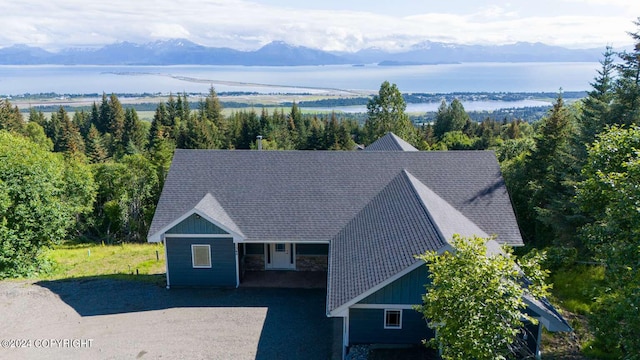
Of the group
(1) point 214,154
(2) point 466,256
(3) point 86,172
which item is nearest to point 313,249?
(1) point 214,154

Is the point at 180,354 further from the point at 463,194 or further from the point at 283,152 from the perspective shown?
the point at 463,194

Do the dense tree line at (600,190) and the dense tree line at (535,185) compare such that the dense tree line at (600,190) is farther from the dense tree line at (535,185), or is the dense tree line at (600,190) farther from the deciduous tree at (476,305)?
the deciduous tree at (476,305)

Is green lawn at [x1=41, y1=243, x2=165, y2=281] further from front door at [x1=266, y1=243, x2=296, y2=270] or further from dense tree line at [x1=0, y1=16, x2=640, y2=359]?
front door at [x1=266, y1=243, x2=296, y2=270]

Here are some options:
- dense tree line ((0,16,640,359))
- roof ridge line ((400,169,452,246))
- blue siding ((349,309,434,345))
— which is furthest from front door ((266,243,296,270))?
dense tree line ((0,16,640,359))

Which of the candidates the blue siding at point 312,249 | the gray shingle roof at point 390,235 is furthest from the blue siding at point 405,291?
the blue siding at point 312,249

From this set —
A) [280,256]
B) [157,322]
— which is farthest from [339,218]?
[157,322]

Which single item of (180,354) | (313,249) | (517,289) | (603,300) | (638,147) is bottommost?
(180,354)

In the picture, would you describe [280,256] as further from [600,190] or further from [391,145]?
[600,190]
